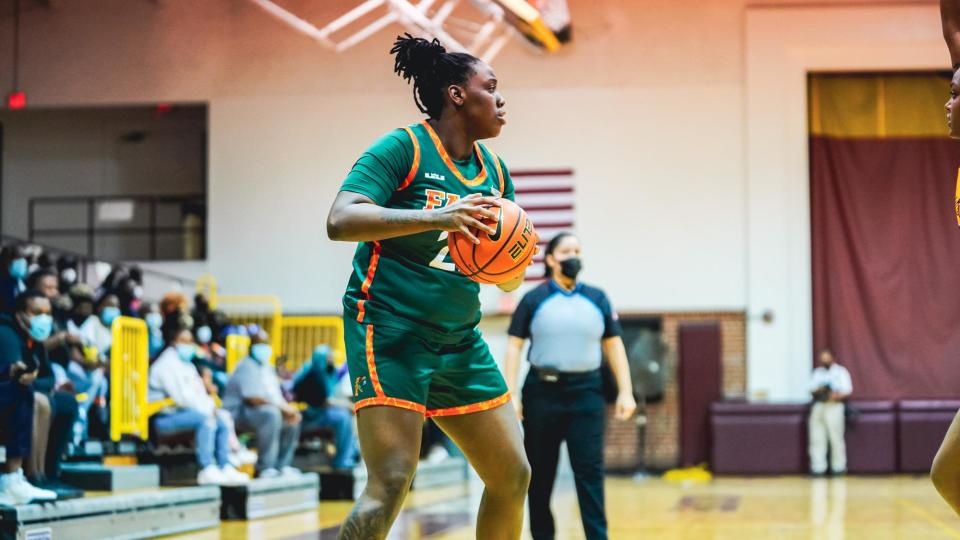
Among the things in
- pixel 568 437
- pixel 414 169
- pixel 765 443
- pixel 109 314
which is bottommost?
pixel 765 443

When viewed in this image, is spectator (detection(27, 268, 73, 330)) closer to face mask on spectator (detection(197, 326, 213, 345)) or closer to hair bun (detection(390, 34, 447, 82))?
face mask on spectator (detection(197, 326, 213, 345))

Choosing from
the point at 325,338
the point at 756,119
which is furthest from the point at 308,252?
the point at 756,119

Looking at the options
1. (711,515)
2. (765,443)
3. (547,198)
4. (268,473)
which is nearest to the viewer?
(711,515)

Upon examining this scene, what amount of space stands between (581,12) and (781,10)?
3.00 meters

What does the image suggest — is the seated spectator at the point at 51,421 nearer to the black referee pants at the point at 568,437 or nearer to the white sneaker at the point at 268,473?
the white sneaker at the point at 268,473

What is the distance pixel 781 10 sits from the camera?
18.8 meters

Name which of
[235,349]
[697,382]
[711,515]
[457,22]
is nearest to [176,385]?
[235,349]

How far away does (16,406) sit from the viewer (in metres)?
7.54

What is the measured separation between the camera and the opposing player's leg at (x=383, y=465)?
3717 millimetres

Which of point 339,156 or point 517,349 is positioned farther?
point 339,156

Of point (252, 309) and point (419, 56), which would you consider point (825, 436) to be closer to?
point (252, 309)

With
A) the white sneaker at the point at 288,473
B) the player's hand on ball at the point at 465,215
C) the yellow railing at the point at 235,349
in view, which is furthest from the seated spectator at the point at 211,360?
the player's hand on ball at the point at 465,215

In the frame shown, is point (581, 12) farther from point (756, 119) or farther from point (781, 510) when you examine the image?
point (781, 510)

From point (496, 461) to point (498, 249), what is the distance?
71cm
